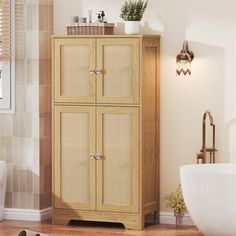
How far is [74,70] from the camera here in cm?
679

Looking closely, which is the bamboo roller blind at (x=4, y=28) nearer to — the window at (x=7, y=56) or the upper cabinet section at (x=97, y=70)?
the window at (x=7, y=56)

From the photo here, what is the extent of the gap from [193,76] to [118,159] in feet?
3.13

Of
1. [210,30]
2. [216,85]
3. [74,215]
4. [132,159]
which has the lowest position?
[74,215]

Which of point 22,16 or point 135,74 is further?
point 22,16

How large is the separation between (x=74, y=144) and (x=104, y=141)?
275 millimetres

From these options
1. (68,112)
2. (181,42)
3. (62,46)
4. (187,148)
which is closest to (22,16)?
(62,46)

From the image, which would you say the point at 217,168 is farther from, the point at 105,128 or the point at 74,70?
the point at 74,70

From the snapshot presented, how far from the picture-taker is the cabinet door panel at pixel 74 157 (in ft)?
22.3

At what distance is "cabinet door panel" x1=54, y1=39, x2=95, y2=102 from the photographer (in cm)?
674

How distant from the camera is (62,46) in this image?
269 inches

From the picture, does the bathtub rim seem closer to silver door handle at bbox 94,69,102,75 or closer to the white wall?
the white wall

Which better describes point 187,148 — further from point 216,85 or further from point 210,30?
point 210,30

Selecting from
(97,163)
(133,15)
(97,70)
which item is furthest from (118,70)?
(97,163)

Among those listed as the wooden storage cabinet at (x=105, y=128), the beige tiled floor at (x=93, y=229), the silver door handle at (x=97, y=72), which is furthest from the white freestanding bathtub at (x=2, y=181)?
the silver door handle at (x=97, y=72)
